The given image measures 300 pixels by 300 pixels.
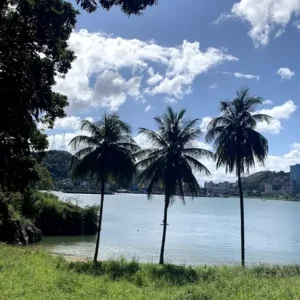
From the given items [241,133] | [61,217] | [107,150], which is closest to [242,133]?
[241,133]

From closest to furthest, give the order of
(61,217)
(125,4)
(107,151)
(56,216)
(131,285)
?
(125,4) → (131,285) → (107,151) → (56,216) → (61,217)

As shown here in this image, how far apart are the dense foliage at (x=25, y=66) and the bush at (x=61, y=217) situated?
3645cm

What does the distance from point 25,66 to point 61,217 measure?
4316 centimetres

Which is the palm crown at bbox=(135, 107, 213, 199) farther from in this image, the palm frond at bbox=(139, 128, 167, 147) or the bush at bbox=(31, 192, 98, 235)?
the bush at bbox=(31, 192, 98, 235)

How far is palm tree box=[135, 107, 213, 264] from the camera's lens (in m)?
29.5

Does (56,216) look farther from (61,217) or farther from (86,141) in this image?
(86,141)

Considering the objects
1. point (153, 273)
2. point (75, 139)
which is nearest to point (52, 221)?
point (75, 139)

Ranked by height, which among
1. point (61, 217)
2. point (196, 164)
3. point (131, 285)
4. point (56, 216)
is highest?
point (196, 164)

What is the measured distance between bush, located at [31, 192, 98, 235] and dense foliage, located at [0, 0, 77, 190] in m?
36.4

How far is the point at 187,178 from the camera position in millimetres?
29516

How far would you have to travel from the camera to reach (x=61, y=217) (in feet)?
184

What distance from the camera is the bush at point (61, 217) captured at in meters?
54.8

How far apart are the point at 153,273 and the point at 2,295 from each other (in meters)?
Answer: 9.58

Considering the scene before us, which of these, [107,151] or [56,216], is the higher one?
[107,151]
